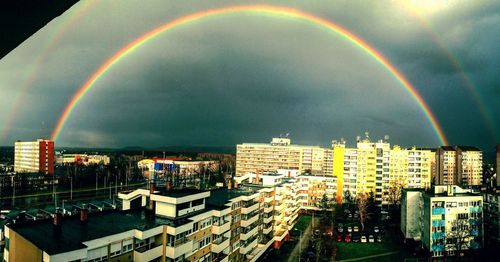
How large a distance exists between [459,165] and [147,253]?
53646 mm

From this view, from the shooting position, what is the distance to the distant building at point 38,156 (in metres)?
56.7

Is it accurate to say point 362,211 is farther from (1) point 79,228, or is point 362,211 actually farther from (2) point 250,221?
(1) point 79,228

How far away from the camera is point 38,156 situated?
57.2 m

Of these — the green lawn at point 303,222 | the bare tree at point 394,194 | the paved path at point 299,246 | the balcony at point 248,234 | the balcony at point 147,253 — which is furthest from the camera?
the bare tree at point 394,194

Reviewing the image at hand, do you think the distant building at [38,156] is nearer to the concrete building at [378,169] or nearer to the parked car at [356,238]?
the concrete building at [378,169]

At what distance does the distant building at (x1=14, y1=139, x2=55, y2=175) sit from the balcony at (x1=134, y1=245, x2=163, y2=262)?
172 ft

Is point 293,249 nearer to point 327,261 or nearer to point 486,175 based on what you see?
point 327,261

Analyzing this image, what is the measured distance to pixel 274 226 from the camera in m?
23.0

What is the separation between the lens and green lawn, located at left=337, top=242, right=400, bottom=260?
21.3 metres

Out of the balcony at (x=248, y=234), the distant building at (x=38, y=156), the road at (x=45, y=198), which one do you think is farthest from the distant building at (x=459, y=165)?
the distant building at (x=38, y=156)

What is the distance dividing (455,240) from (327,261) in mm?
8297

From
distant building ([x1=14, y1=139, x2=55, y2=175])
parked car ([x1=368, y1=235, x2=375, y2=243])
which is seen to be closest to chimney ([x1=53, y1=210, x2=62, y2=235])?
parked car ([x1=368, y1=235, x2=375, y2=243])

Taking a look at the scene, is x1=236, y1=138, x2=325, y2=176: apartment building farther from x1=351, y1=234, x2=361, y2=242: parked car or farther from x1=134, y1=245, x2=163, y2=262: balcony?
x1=134, y1=245, x2=163, y2=262: balcony

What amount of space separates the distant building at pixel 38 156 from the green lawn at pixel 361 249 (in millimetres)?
49873
